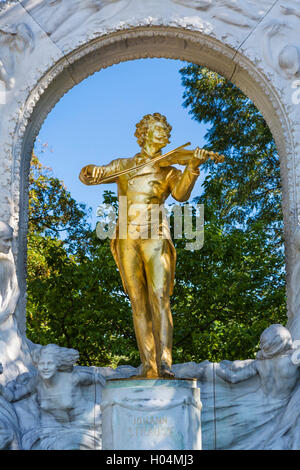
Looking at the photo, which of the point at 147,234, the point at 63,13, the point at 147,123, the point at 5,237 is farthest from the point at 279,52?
the point at 5,237

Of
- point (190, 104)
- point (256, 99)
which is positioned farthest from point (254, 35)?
point (190, 104)

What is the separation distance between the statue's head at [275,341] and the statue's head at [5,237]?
111 inches

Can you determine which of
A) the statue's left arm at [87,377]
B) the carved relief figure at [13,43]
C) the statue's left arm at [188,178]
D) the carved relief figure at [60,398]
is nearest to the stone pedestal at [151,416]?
the carved relief figure at [60,398]

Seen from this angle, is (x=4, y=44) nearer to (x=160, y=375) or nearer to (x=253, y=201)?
(x=160, y=375)

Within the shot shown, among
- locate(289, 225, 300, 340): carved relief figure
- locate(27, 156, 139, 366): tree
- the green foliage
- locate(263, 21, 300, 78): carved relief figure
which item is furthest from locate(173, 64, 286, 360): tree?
locate(263, 21, 300, 78): carved relief figure

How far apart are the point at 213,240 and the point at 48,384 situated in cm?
634

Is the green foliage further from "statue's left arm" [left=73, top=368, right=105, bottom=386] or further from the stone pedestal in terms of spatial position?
the stone pedestal

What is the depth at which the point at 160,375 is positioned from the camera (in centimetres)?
589

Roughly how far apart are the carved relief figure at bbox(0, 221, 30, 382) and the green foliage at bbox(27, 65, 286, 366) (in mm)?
4725

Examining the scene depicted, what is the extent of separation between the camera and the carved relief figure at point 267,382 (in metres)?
6.48

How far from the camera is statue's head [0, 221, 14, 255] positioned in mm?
6996

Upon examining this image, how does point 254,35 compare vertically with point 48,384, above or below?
above

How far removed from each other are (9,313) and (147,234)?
5.95ft
